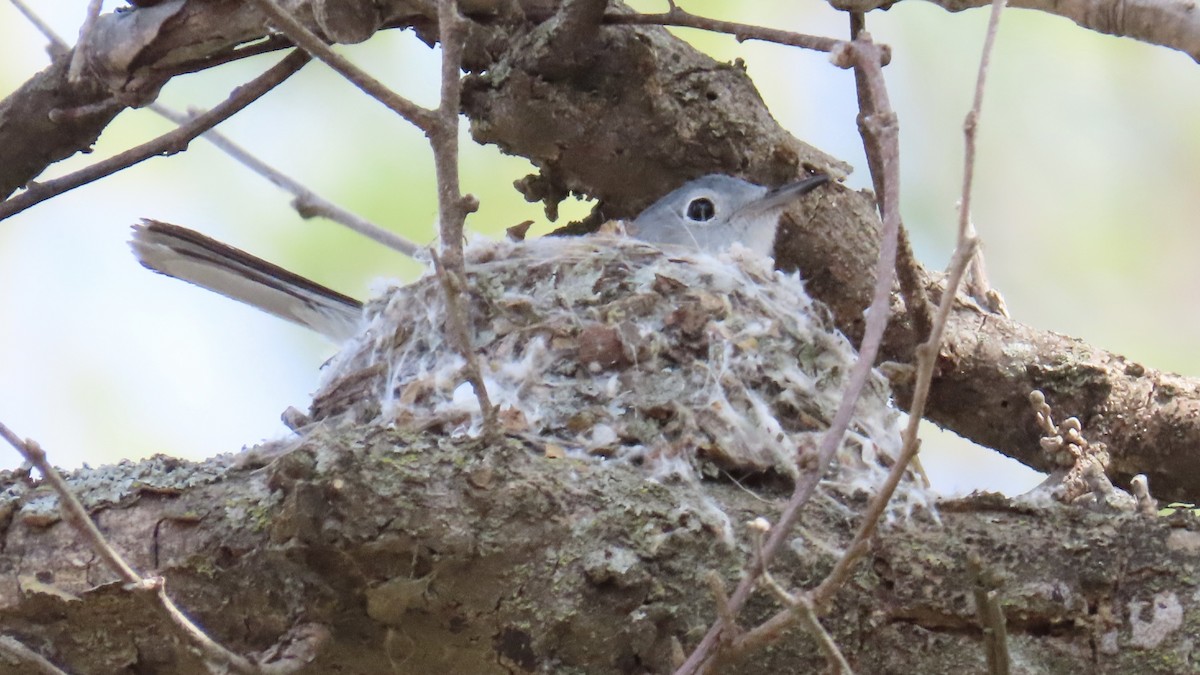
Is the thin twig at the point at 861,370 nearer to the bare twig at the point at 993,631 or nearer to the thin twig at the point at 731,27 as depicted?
the bare twig at the point at 993,631

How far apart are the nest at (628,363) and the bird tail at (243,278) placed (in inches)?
12.5

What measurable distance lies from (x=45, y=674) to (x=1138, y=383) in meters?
2.69

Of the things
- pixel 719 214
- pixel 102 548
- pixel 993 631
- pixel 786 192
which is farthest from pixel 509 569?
pixel 719 214

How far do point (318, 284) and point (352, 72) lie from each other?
2.24m

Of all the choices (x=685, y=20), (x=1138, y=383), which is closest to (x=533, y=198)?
(x=685, y=20)

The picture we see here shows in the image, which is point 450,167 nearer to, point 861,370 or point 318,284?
point 861,370

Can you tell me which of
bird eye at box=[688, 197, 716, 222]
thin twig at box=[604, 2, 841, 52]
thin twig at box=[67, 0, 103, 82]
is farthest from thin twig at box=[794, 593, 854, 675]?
bird eye at box=[688, 197, 716, 222]

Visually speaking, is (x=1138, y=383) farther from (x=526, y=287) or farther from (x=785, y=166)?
(x=526, y=287)

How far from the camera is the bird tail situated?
3.77 metres

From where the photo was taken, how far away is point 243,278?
390 centimetres

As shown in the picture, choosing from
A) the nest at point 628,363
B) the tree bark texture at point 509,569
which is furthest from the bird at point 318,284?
the tree bark texture at point 509,569

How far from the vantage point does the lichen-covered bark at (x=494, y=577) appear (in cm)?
187

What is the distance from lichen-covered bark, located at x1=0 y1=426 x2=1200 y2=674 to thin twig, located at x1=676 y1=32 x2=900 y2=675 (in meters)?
0.26

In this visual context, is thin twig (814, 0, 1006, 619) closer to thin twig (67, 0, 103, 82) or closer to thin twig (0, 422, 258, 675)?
thin twig (0, 422, 258, 675)
